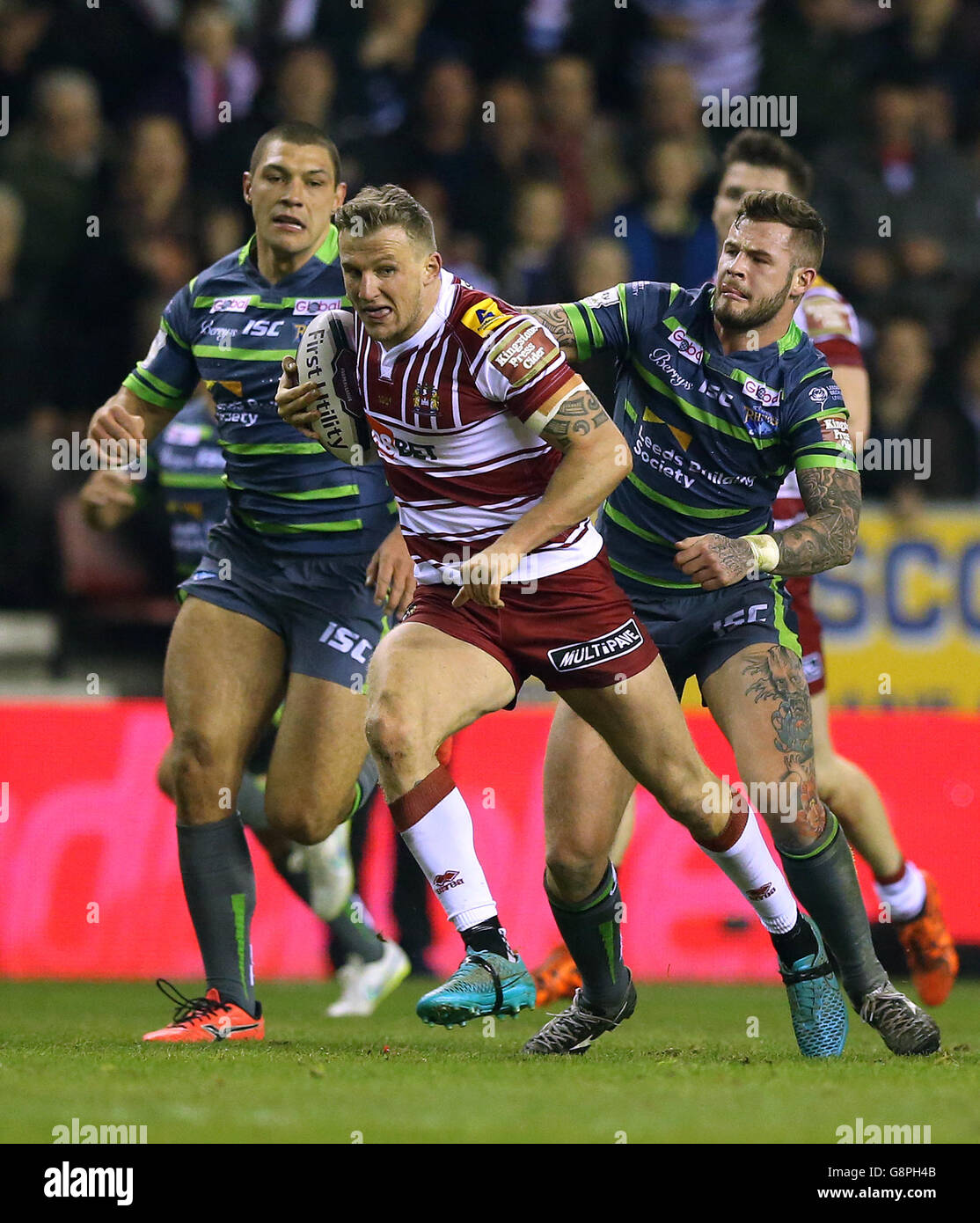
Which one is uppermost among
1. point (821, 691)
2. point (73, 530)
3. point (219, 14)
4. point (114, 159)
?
point (219, 14)

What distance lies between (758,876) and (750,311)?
5.68ft

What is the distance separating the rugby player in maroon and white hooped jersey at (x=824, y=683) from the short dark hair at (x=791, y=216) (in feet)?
3.79

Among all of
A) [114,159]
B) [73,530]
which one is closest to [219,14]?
[114,159]

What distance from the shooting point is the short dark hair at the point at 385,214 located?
17.3 ft

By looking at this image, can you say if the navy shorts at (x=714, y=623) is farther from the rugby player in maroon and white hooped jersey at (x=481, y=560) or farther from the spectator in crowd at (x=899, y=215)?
the spectator in crowd at (x=899, y=215)

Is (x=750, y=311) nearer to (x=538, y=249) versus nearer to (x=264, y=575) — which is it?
(x=264, y=575)

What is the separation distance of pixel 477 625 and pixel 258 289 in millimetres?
1797

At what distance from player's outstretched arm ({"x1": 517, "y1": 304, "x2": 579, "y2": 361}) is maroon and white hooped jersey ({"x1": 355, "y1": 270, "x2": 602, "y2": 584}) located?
1.14 feet

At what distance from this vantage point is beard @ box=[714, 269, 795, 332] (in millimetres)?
5801

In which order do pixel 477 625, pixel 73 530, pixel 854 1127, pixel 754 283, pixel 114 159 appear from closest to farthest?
pixel 854 1127, pixel 477 625, pixel 754 283, pixel 73 530, pixel 114 159

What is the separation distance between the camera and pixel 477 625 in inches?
213

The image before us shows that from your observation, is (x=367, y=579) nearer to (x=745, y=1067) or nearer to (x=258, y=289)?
(x=258, y=289)

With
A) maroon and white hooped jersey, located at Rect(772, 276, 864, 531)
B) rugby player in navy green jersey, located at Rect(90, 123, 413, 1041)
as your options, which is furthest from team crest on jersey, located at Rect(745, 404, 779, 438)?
maroon and white hooped jersey, located at Rect(772, 276, 864, 531)

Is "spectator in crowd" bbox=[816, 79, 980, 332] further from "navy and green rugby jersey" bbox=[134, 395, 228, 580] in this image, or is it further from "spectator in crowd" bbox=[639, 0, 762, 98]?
"navy and green rugby jersey" bbox=[134, 395, 228, 580]
